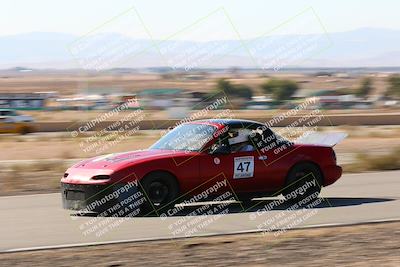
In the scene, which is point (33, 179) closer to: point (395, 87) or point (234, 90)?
point (234, 90)

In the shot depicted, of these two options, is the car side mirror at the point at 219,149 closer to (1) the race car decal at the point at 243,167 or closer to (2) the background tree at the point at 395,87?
(1) the race car decal at the point at 243,167

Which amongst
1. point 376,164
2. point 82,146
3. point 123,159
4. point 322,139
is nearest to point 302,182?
point 322,139

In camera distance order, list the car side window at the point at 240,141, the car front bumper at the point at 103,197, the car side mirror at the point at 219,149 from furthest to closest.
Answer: the car side window at the point at 240,141 < the car side mirror at the point at 219,149 < the car front bumper at the point at 103,197

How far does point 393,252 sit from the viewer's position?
9.23 metres

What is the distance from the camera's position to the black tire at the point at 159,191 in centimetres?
1225

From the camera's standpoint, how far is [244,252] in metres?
9.20

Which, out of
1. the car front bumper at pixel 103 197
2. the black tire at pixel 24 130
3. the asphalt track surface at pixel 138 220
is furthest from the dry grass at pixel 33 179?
the black tire at pixel 24 130

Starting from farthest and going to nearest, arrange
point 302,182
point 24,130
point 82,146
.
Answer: point 24,130 < point 82,146 < point 302,182

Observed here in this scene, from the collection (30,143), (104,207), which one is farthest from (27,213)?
(30,143)

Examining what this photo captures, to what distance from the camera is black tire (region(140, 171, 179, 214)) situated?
12250 mm

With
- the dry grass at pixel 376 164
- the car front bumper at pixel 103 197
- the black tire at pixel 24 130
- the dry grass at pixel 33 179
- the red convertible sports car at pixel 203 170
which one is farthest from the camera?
the black tire at pixel 24 130

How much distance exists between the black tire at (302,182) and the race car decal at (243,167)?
750mm

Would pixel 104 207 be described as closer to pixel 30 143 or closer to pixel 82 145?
pixel 82 145

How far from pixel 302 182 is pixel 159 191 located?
268 cm
